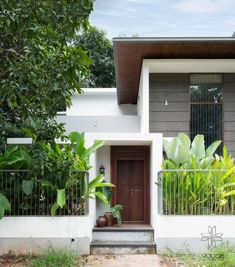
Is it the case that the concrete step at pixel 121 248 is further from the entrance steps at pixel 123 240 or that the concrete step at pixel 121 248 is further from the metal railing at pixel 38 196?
the metal railing at pixel 38 196

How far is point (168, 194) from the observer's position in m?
12.0

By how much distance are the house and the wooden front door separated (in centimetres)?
3

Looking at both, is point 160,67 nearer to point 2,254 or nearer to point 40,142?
point 40,142

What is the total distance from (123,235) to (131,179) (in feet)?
11.1

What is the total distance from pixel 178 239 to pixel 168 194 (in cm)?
114

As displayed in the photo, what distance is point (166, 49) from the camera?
13.5 m

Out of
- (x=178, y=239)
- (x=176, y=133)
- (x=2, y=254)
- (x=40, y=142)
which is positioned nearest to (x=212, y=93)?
(x=176, y=133)

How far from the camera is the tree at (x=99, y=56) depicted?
31641 millimetres

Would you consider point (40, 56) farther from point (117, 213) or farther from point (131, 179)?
point (131, 179)

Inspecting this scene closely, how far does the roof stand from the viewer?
12883mm

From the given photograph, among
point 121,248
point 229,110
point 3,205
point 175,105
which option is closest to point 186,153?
point 175,105

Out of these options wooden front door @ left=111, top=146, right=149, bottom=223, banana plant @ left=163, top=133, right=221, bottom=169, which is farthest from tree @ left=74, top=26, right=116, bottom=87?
banana plant @ left=163, top=133, right=221, bottom=169

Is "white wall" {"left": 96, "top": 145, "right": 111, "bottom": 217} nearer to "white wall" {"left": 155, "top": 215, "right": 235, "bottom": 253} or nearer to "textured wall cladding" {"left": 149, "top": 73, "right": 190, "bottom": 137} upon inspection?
"textured wall cladding" {"left": 149, "top": 73, "right": 190, "bottom": 137}

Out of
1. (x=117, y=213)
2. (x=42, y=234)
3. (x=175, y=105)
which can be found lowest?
(x=42, y=234)
